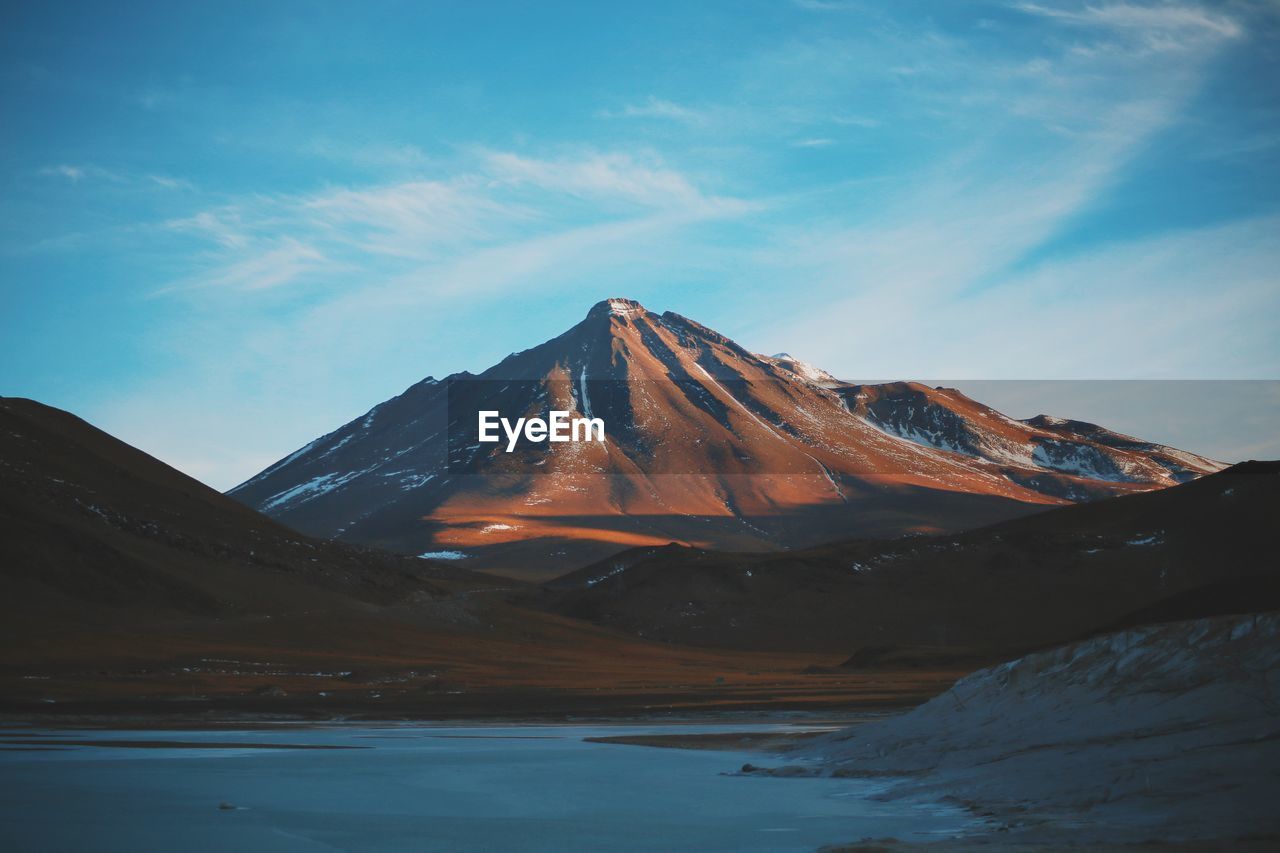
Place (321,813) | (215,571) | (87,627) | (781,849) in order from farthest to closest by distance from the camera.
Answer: (215,571) → (87,627) → (321,813) → (781,849)

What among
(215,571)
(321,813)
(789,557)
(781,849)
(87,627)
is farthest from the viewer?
(789,557)

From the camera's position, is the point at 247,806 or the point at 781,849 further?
the point at 247,806

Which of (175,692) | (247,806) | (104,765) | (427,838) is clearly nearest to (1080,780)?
(427,838)

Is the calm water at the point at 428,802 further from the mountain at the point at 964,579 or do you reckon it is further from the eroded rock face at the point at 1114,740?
the mountain at the point at 964,579

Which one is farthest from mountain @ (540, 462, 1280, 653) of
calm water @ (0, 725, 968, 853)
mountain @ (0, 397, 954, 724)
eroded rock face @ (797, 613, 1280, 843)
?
calm water @ (0, 725, 968, 853)

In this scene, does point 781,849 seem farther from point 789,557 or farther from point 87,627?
point 789,557

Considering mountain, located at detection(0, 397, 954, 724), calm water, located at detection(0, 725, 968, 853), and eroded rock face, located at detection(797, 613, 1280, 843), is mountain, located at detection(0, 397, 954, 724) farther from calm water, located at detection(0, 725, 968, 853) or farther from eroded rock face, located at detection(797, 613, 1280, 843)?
eroded rock face, located at detection(797, 613, 1280, 843)

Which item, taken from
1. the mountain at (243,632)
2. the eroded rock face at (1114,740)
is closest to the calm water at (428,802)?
the eroded rock face at (1114,740)
